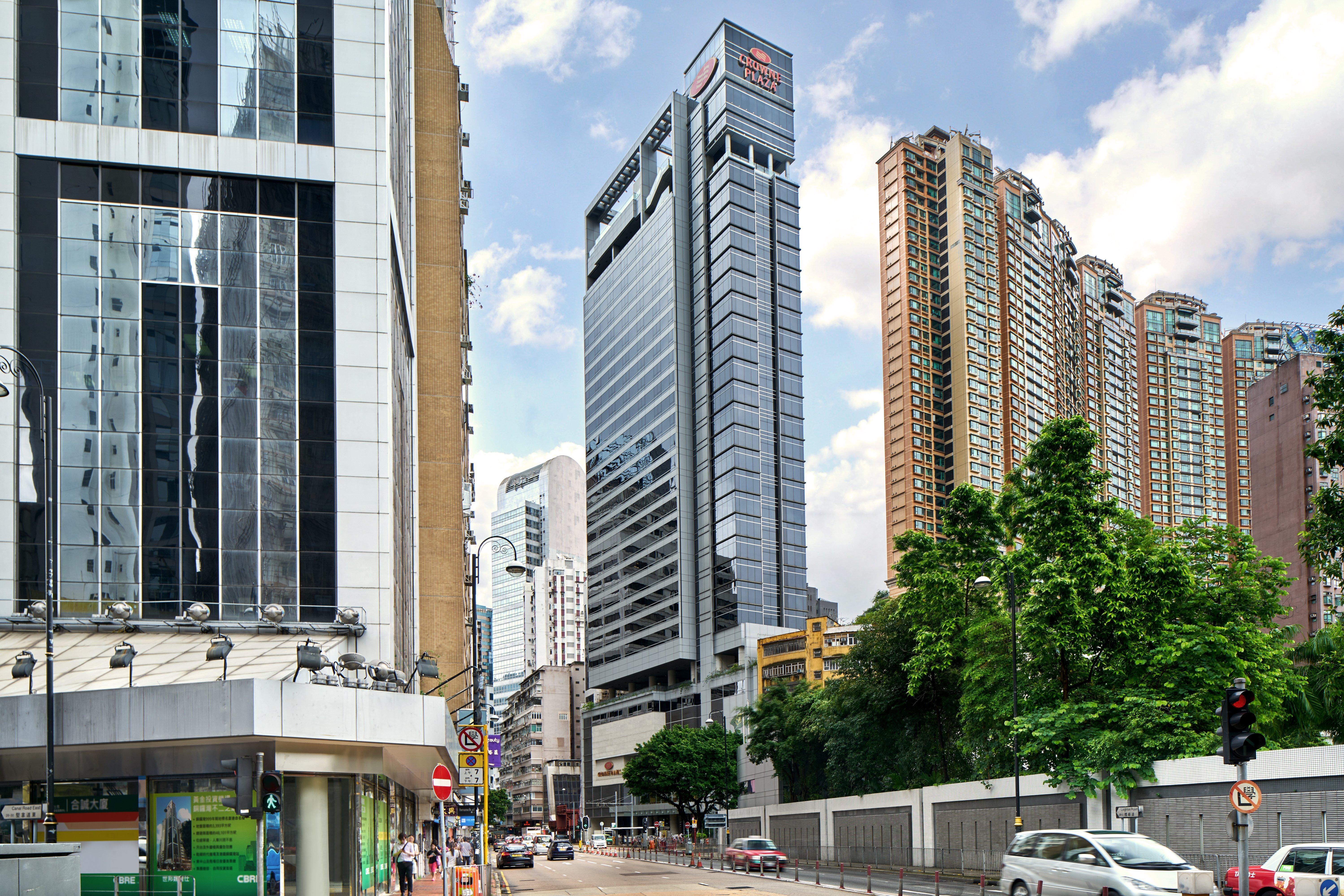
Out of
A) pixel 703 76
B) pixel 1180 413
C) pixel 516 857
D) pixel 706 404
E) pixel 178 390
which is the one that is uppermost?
pixel 703 76

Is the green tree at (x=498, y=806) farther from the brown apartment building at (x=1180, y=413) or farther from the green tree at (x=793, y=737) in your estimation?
the brown apartment building at (x=1180, y=413)

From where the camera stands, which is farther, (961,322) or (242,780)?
(961,322)

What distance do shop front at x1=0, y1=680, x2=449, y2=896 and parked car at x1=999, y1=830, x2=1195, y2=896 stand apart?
14.2 m

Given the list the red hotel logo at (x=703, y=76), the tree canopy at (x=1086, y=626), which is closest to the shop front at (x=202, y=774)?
the tree canopy at (x=1086, y=626)

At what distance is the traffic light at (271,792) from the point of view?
20469mm

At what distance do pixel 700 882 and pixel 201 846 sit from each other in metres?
18.8

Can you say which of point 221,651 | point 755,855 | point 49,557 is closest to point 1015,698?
point 755,855

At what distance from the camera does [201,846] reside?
2717 centimetres

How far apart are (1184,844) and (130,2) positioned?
41.0 m

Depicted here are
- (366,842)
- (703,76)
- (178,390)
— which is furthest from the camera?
(703,76)

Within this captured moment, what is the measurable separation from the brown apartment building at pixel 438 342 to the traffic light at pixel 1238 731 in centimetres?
5652

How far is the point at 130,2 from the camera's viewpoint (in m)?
36.8

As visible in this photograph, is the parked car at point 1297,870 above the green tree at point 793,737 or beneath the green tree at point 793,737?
above

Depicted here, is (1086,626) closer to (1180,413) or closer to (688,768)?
(688,768)
